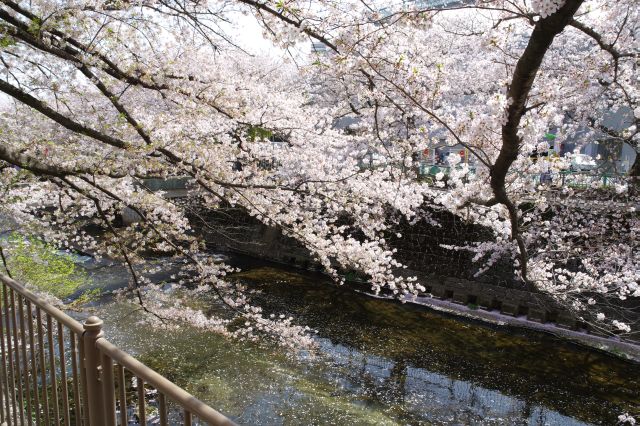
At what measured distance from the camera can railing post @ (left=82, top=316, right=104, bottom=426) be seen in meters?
1.92

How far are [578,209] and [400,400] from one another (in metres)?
7.11

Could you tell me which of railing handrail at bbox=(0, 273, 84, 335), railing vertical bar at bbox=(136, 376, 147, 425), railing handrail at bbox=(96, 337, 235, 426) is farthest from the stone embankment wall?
railing vertical bar at bbox=(136, 376, 147, 425)

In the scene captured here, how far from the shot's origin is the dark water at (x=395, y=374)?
7539mm

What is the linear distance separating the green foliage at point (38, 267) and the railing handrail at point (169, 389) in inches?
266

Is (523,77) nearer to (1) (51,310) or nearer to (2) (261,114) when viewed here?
(1) (51,310)

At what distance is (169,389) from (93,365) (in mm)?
665

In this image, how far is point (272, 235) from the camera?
59.1 ft

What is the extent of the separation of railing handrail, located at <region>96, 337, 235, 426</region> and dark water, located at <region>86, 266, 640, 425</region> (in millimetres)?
5762

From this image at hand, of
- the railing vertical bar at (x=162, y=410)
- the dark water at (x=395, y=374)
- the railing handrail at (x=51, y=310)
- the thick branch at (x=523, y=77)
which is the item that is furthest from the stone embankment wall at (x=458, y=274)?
the railing vertical bar at (x=162, y=410)

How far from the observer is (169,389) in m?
1.48

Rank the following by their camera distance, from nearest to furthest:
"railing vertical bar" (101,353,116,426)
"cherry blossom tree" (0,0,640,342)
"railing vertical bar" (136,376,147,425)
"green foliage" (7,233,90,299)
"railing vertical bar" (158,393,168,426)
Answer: "railing vertical bar" (158,393,168,426), "railing vertical bar" (136,376,147,425), "railing vertical bar" (101,353,116,426), "cherry blossom tree" (0,0,640,342), "green foliage" (7,233,90,299)

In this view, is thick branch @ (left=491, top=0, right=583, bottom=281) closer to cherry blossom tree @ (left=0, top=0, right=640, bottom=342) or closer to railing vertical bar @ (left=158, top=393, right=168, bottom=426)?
cherry blossom tree @ (left=0, top=0, right=640, bottom=342)

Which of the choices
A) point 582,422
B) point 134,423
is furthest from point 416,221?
point 134,423

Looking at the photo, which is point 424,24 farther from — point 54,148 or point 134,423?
point 134,423
